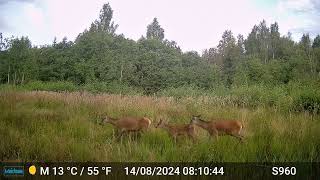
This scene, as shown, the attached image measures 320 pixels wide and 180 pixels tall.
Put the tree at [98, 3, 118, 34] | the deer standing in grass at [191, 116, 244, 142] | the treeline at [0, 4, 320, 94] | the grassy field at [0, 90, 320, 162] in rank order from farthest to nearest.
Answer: the tree at [98, 3, 118, 34]
the treeline at [0, 4, 320, 94]
the deer standing in grass at [191, 116, 244, 142]
the grassy field at [0, 90, 320, 162]

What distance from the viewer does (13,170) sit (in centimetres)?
334

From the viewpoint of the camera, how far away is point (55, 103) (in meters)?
7.54

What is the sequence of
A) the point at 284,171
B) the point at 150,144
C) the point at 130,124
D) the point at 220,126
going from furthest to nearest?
1. the point at 150,144
2. the point at 130,124
3. the point at 220,126
4. the point at 284,171

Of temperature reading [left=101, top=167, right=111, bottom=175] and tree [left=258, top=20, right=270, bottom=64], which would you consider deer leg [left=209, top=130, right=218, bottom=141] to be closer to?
temperature reading [left=101, top=167, right=111, bottom=175]

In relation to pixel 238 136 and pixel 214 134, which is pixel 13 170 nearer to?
pixel 214 134

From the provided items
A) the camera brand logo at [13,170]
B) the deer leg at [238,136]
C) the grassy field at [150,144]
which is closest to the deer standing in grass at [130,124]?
the grassy field at [150,144]

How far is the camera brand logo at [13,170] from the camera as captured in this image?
10.8 ft

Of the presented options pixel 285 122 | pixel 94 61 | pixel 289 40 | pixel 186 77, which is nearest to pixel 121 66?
pixel 94 61

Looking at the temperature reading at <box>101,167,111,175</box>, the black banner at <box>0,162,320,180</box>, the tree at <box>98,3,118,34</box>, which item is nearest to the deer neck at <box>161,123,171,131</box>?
the black banner at <box>0,162,320,180</box>

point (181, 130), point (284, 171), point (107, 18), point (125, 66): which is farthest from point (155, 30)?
point (284, 171)

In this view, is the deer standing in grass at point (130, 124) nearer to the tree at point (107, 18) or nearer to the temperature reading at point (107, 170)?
the temperature reading at point (107, 170)

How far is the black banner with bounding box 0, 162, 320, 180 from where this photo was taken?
129 inches

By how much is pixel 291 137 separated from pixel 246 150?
2.78 ft

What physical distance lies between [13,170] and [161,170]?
59.7 inches
